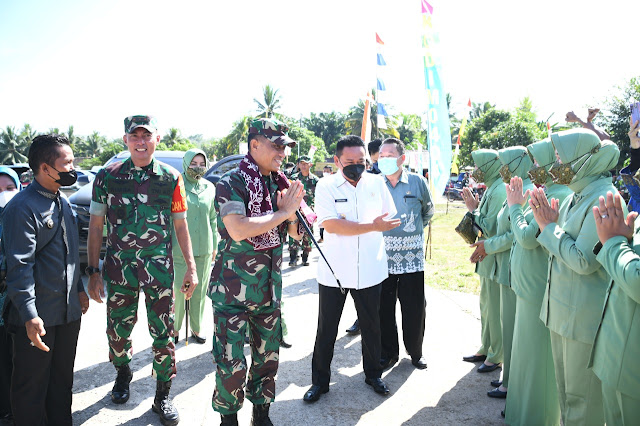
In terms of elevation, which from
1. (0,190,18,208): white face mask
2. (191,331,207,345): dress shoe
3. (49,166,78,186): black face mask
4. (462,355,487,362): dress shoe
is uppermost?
(49,166,78,186): black face mask

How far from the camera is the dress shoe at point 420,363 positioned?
13.6ft

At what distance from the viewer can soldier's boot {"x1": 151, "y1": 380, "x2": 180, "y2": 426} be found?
311 centimetres

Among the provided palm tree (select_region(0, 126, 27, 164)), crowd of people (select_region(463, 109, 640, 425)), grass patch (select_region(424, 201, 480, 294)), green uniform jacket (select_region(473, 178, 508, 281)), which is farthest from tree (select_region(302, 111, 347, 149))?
crowd of people (select_region(463, 109, 640, 425))

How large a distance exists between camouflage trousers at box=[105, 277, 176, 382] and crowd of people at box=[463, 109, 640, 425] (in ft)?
8.57

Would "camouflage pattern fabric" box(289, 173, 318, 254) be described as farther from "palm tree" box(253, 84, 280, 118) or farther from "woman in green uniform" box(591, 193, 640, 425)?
"palm tree" box(253, 84, 280, 118)

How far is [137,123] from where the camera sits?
319 centimetres

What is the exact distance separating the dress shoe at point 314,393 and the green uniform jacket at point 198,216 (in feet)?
6.41

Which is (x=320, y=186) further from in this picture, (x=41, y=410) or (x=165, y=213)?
(x=41, y=410)

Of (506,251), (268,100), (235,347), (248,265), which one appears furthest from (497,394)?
(268,100)

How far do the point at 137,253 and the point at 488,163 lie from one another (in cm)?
327

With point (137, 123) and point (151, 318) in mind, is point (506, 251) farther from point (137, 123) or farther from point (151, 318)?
point (137, 123)

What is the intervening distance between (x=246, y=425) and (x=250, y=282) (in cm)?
124

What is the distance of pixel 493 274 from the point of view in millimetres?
3846

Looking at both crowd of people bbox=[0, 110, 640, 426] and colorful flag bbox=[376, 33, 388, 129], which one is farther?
colorful flag bbox=[376, 33, 388, 129]
